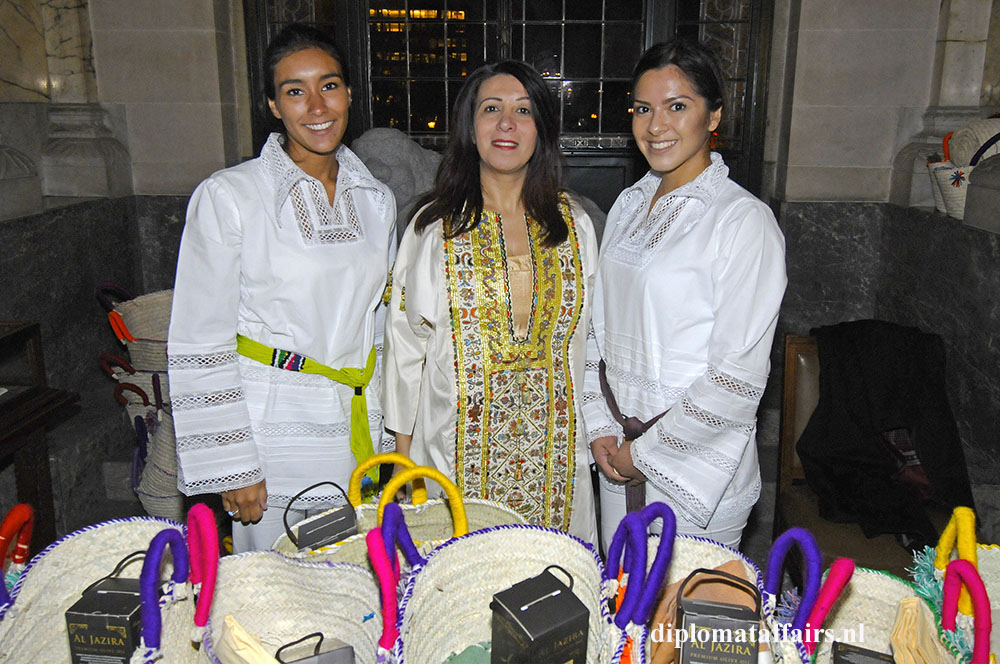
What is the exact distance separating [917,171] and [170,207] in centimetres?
365

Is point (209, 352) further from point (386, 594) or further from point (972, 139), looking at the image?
point (972, 139)

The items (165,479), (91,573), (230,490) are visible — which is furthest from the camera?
(165,479)

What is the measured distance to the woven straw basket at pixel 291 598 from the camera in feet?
3.99

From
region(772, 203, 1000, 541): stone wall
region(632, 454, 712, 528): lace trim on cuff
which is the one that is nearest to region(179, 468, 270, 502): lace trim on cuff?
region(632, 454, 712, 528): lace trim on cuff

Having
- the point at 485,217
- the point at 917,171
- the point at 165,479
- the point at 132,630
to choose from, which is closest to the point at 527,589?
the point at 132,630

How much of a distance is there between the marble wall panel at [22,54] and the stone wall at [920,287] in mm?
3731

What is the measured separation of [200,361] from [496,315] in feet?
2.25

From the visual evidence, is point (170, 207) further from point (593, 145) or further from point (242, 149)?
point (593, 145)

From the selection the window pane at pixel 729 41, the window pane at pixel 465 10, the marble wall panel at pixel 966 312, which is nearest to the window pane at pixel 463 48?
the window pane at pixel 465 10

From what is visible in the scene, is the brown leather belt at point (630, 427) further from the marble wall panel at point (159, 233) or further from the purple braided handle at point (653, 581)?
the marble wall panel at point (159, 233)

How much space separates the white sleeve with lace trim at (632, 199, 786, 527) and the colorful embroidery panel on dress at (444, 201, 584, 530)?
0.30 meters

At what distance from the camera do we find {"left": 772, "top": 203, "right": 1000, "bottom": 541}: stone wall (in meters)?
2.65

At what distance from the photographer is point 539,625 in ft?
3.30

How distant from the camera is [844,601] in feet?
4.11
